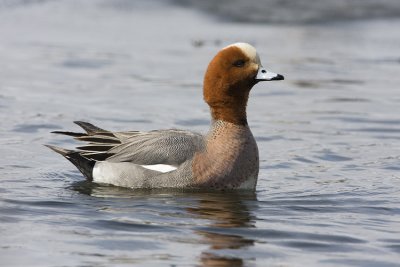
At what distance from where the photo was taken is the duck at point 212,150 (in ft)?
27.0

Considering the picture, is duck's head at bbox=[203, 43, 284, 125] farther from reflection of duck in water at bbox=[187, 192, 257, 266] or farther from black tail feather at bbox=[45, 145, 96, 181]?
black tail feather at bbox=[45, 145, 96, 181]

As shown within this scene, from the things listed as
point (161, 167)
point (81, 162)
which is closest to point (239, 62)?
point (161, 167)

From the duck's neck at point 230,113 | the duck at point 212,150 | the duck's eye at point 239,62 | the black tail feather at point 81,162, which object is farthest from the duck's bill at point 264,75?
the black tail feather at point 81,162

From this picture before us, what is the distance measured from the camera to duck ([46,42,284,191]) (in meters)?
8.23

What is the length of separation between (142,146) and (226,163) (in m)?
0.76

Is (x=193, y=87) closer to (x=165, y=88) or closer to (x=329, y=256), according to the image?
(x=165, y=88)

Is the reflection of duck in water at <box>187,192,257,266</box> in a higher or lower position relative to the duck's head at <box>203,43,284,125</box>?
lower

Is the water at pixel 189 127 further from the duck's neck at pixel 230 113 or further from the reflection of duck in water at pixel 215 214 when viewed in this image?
the duck's neck at pixel 230 113

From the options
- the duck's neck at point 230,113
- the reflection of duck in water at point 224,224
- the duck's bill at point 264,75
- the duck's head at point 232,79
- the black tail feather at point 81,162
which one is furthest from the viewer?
the black tail feather at point 81,162

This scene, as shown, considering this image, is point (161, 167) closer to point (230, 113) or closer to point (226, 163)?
point (226, 163)

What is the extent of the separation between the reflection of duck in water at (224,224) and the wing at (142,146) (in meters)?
0.41

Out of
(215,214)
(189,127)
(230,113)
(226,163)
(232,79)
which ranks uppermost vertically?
(232,79)

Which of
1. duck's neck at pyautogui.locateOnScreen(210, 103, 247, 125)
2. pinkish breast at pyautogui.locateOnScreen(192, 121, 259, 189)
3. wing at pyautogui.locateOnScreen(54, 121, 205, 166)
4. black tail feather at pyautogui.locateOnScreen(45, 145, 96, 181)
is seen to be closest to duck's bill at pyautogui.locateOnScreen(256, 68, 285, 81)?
duck's neck at pyautogui.locateOnScreen(210, 103, 247, 125)

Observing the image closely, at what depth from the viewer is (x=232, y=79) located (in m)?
8.34
